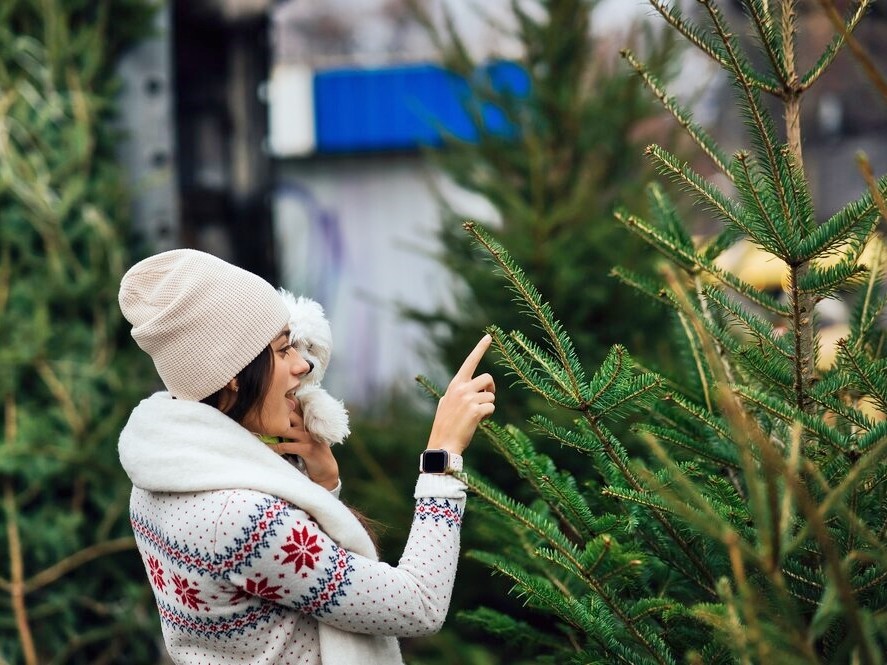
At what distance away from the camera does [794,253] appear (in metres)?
1.60

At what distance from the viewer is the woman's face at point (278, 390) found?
1.89 metres

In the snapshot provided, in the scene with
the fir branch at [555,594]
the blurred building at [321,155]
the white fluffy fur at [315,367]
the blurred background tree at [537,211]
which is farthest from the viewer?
the blurred building at [321,155]

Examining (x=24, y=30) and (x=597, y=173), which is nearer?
(x=24, y=30)

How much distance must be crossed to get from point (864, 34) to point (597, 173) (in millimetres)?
13014

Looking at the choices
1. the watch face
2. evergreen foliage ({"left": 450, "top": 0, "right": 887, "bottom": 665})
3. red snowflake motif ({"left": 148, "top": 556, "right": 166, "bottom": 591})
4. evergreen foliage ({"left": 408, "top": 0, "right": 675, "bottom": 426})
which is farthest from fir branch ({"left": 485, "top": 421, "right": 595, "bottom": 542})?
evergreen foliage ({"left": 408, "top": 0, "right": 675, "bottom": 426})

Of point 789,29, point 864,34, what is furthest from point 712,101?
point 789,29

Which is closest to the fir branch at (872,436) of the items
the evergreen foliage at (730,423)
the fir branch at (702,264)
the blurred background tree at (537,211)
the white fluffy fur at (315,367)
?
→ the evergreen foliage at (730,423)

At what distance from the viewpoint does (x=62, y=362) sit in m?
4.55

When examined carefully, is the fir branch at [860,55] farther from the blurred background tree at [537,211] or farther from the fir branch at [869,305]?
the blurred background tree at [537,211]

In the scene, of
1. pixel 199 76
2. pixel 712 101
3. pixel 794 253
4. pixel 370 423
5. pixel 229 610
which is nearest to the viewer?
pixel 794 253

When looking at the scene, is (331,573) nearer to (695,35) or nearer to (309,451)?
(309,451)

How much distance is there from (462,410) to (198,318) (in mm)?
505

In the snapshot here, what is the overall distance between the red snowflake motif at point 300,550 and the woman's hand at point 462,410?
0.27 metres

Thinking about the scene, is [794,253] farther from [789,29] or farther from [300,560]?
[300,560]
